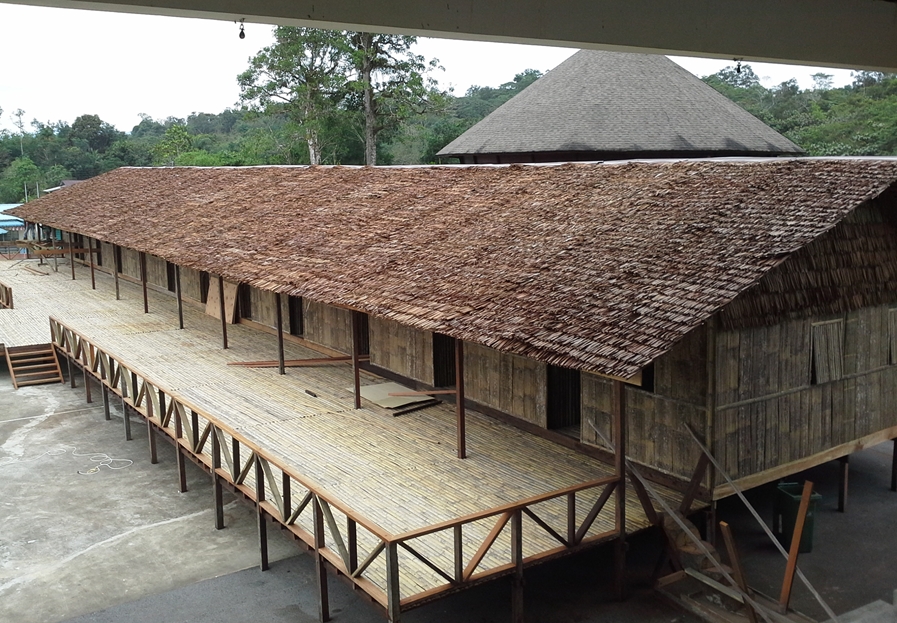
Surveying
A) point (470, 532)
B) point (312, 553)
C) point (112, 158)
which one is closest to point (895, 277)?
point (470, 532)

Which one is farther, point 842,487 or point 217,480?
point 842,487

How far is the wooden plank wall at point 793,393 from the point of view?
9.32m

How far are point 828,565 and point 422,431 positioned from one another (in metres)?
5.24

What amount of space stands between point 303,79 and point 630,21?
35834 mm

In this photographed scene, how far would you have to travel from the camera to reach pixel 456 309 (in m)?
9.94

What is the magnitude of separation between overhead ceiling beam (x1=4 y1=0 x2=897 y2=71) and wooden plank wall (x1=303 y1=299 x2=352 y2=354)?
8221mm

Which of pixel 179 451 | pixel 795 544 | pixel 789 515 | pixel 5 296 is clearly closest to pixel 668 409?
pixel 795 544

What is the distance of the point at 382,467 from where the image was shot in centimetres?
1045

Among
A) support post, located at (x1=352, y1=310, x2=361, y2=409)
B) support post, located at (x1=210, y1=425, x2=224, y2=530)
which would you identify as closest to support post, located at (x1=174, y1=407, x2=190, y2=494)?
support post, located at (x1=210, y1=425, x2=224, y2=530)

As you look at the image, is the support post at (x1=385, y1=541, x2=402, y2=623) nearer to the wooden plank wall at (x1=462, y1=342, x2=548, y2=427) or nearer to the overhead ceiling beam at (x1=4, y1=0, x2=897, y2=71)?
the wooden plank wall at (x1=462, y1=342, x2=548, y2=427)

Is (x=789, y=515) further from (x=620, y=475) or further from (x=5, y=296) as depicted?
(x=5, y=296)

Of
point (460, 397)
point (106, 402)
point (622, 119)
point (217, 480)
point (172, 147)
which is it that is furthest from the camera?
point (172, 147)

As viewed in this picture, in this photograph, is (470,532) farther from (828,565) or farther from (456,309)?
(828,565)

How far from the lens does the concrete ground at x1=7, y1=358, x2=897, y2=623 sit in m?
9.23
